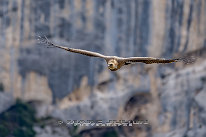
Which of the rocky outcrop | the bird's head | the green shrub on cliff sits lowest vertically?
the green shrub on cliff

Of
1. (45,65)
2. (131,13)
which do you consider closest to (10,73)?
(45,65)

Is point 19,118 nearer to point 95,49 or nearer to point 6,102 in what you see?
point 6,102

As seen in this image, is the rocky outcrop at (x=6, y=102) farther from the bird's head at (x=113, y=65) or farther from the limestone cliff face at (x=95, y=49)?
the bird's head at (x=113, y=65)

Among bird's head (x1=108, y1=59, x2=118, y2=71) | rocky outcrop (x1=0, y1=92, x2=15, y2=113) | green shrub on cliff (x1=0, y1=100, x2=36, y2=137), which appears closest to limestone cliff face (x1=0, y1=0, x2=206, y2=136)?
rocky outcrop (x1=0, y1=92, x2=15, y2=113)

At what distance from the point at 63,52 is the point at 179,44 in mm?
5564

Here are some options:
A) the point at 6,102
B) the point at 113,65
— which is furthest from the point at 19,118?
the point at 113,65

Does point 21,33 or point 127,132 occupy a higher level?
point 21,33

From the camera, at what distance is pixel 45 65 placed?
155 feet

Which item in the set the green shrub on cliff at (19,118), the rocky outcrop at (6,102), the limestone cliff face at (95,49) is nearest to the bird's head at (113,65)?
the limestone cliff face at (95,49)

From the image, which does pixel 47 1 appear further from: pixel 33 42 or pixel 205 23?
pixel 205 23

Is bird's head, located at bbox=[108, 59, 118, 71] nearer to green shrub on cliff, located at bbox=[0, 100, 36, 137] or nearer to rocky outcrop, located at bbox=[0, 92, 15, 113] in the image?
green shrub on cliff, located at bbox=[0, 100, 36, 137]

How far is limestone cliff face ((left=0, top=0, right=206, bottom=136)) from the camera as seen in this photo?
154ft

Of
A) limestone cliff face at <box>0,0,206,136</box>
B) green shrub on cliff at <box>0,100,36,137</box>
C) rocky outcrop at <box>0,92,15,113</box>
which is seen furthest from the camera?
rocky outcrop at <box>0,92,15,113</box>

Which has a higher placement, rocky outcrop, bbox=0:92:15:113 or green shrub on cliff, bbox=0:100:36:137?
rocky outcrop, bbox=0:92:15:113
